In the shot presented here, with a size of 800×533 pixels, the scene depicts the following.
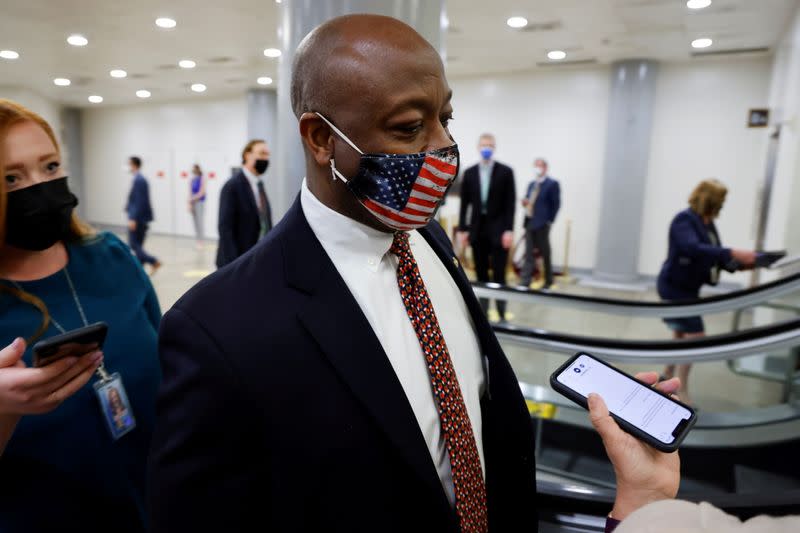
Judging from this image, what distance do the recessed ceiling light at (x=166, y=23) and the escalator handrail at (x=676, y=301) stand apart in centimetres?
602

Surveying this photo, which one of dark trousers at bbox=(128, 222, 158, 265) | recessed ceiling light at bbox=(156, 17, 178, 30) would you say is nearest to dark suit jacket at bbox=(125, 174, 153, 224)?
dark trousers at bbox=(128, 222, 158, 265)

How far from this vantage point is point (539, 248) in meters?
8.73

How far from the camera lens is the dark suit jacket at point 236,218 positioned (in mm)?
4445

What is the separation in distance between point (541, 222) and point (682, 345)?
593 centimetres

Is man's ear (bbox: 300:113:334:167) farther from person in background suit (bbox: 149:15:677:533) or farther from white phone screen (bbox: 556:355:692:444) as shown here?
white phone screen (bbox: 556:355:692:444)

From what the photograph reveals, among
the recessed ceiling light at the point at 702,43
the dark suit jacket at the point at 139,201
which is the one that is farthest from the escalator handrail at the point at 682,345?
the dark suit jacket at the point at 139,201

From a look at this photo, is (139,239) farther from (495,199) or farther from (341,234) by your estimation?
(341,234)

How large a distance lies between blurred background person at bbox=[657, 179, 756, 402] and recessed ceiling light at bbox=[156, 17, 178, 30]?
6.58 metres

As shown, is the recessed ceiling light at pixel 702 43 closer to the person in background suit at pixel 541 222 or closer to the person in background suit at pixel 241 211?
the person in background suit at pixel 541 222

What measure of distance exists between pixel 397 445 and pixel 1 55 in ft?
39.1

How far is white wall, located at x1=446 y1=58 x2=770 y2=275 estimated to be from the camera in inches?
351

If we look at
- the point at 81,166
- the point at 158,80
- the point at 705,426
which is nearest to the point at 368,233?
the point at 705,426

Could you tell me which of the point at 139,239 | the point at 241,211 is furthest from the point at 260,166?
the point at 139,239

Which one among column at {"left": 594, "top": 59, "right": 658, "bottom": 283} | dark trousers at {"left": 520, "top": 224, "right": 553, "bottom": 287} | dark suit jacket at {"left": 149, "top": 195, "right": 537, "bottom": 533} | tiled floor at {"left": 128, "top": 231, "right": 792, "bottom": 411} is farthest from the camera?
column at {"left": 594, "top": 59, "right": 658, "bottom": 283}
